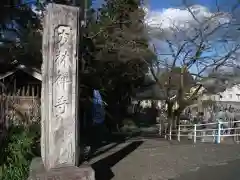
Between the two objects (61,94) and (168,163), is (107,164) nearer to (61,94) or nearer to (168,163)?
(168,163)

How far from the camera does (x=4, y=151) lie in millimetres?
7973

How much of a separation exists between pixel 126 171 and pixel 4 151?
10.6 ft

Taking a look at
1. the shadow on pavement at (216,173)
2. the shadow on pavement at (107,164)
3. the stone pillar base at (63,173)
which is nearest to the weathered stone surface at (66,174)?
the stone pillar base at (63,173)

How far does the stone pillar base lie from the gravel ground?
1.48 m

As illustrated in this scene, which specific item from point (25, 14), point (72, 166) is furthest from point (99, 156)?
point (25, 14)

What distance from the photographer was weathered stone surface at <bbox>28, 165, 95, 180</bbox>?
21.0 ft

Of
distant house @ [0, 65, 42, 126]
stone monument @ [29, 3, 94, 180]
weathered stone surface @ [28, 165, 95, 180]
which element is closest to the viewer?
weathered stone surface @ [28, 165, 95, 180]

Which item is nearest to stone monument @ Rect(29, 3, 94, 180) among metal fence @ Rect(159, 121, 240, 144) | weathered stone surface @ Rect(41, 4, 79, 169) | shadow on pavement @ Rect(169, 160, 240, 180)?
A: weathered stone surface @ Rect(41, 4, 79, 169)

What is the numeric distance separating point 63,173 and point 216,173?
5.07m

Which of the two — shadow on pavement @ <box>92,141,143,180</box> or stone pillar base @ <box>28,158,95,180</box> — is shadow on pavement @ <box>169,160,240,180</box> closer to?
shadow on pavement @ <box>92,141,143,180</box>

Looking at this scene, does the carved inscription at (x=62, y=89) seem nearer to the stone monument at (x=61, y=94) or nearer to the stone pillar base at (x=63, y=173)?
the stone monument at (x=61, y=94)

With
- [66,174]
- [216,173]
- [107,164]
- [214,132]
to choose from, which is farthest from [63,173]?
[214,132]

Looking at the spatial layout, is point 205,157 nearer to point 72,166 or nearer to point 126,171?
point 126,171

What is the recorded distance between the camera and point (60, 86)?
6.82m
